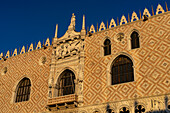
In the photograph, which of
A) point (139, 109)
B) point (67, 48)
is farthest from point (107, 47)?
point (139, 109)

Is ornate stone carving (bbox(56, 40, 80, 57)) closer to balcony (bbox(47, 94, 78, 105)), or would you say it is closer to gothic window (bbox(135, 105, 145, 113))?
balcony (bbox(47, 94, 78, 105))

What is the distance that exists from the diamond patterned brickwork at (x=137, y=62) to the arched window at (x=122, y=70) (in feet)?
1.28

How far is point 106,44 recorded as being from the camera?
1667 cm

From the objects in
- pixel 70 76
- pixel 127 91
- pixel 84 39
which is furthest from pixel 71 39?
pixel 127 91

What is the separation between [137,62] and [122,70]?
3.62 ft

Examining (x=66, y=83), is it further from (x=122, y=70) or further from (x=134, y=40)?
(x=134, y=40)

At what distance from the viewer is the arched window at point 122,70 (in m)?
14.8

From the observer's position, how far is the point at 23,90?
1888 centimetres

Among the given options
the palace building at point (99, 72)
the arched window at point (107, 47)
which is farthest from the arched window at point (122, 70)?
the arched window at point (107, 47)

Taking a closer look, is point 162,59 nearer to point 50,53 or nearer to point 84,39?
point 84,39

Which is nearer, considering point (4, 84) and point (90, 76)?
point (90, 76)

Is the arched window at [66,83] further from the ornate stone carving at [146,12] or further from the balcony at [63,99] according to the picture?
the ornate stone carving at [146,12]

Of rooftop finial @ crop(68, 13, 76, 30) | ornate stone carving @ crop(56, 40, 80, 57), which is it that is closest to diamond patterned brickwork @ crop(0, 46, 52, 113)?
ornate stone carving @ crop(56, 40, 80, 57)

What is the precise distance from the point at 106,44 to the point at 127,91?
12.8ft
